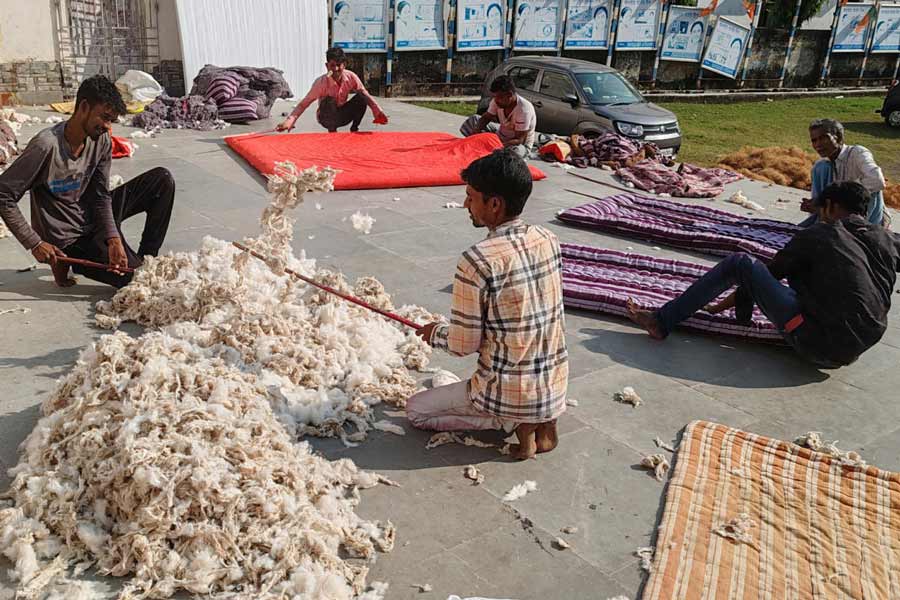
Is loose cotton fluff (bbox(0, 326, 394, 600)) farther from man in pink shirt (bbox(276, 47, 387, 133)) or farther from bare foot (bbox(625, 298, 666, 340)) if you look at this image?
man in pink shirt (bbox(276, 47, 387, 133))

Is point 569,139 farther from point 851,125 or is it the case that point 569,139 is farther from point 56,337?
point 851,125

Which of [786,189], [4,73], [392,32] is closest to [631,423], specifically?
[786,189]

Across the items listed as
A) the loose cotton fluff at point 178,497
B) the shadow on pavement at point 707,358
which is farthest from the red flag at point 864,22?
the loose cotton fluff at point 178,497

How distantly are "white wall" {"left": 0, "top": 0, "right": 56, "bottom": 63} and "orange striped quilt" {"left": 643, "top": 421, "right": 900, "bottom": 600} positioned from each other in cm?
1270

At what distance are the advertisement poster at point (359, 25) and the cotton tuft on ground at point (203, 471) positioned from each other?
14641mm

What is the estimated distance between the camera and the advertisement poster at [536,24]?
2035cm

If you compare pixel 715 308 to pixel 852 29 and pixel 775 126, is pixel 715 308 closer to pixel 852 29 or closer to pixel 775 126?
pixel 775 126

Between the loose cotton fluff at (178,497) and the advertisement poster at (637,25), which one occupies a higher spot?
the advertisement poster at (637,25)

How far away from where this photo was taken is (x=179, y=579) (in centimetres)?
278

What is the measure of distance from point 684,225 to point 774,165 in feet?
15.7

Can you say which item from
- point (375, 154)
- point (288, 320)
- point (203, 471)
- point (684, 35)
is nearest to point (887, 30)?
point (684, 35)

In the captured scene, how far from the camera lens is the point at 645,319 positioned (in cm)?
543

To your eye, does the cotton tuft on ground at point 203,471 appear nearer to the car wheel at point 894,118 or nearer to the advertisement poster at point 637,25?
the car wheel at point 894,118

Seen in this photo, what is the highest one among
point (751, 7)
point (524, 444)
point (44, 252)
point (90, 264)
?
point (751, 7)
